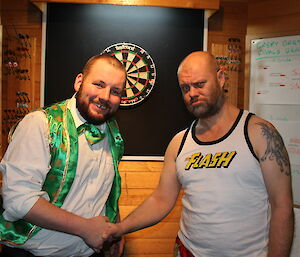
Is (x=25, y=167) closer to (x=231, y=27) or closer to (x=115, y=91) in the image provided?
(x=115, y=91)

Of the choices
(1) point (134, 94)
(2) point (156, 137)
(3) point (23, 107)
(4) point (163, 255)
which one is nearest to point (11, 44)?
(3) point (23, 107)

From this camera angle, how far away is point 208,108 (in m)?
1.89

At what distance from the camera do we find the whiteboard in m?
2.96

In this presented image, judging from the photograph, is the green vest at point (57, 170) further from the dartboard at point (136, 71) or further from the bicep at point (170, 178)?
the dartboard at point (136, 71)

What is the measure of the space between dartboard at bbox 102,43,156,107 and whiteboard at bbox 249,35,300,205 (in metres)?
1.00

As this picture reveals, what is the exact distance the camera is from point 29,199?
5.36 ft

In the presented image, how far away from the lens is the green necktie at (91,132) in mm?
1935

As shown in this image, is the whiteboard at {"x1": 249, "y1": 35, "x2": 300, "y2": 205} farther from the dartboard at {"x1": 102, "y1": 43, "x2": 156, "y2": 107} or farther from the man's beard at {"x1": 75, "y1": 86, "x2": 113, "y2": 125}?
the man's beard at {"x1": 75, "y1": 86, "x2": 113, "y2": 125}

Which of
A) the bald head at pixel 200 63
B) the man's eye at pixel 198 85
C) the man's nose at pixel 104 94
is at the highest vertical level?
the bald head at pixel 200 63

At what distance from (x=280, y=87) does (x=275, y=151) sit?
158cm

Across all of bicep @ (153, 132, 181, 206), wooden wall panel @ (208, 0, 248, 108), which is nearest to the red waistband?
bicep @ (153, 132, 181, 206)

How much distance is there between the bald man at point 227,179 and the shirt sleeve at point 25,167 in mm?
553

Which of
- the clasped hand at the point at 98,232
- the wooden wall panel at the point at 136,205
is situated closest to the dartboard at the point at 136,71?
the wooden wall panel at the point at 136,205

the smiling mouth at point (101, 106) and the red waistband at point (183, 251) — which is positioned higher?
the smiling mouth at point (101, 106)
